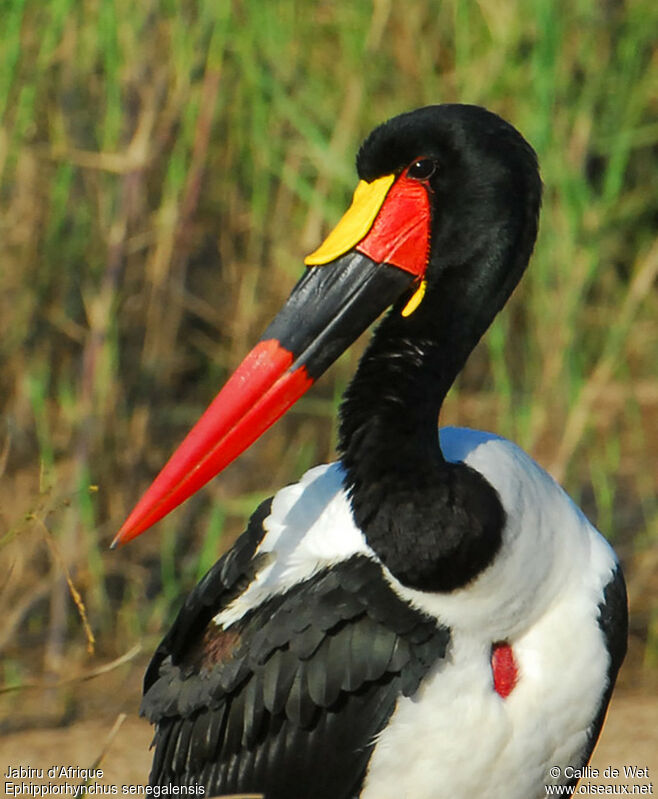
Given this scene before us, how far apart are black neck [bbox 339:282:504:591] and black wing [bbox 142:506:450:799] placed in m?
0.12

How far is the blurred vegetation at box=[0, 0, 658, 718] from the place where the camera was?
15.4 ft

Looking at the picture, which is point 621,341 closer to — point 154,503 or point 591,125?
point 591,125

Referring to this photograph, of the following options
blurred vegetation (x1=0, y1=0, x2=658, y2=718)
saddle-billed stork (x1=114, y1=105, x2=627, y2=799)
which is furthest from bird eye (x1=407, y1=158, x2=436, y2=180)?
blurred vegetation (x1=0, y1=0, x2=658, y2=718)

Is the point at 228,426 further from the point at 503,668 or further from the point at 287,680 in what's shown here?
the point at 503,668

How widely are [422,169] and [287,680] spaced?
3.26ft

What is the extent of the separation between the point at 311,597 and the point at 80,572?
2.29m

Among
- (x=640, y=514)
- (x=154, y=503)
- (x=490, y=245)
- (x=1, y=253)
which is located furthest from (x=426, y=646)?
(x=640, y=514)

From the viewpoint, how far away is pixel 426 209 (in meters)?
A: 2.79

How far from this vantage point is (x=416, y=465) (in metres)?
2.70

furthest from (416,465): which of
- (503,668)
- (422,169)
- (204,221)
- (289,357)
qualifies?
(204,221)

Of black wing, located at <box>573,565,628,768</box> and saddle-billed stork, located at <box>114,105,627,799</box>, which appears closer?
saddle-billed stork, located at <box>114,105,627,799</box>

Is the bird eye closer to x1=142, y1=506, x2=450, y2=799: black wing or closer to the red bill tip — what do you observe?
the red bill tip

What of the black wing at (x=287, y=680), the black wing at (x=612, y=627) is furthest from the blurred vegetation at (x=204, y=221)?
the black wing at (x=612, y=627)

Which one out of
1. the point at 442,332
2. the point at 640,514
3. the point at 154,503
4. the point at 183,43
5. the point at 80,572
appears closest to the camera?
the point at 154,503
